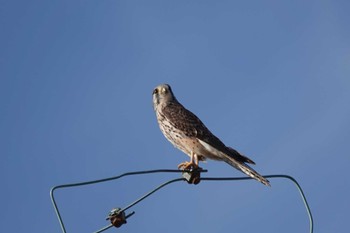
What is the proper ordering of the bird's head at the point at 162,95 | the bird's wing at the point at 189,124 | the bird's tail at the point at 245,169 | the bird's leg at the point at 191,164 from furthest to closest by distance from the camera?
the bird's head at the point at 162,95
the bird's wing at the point at 189,124
the bird's leg at the point at 191,164
the bird's tail at the point at 245,169

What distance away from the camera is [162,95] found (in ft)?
28.9

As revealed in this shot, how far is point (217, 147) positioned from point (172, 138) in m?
0.74

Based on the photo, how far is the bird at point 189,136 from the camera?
7244 mm

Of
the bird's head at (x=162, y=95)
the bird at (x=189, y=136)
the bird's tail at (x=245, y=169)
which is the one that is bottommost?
the bird's tail at (x=245, y=169)

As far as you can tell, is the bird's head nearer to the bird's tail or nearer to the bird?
the bird

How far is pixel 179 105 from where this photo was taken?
28.2ft

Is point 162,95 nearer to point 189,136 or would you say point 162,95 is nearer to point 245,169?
point 189,136

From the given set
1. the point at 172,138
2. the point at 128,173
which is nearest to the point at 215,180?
the point at 128,173

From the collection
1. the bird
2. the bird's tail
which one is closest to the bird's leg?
the bird

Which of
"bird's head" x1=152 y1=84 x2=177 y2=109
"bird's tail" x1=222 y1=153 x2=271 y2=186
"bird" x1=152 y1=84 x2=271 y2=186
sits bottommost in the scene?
"bird's tail" x1=222 y1=153 x2=271 y2=186

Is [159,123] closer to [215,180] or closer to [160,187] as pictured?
[215,180]

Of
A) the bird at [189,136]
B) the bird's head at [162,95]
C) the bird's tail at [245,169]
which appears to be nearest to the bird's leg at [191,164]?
the bird at [189,136]

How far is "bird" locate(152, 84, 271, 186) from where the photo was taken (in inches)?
285

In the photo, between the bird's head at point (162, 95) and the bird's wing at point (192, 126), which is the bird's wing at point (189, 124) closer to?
the bird's wing at point (192, 126)
